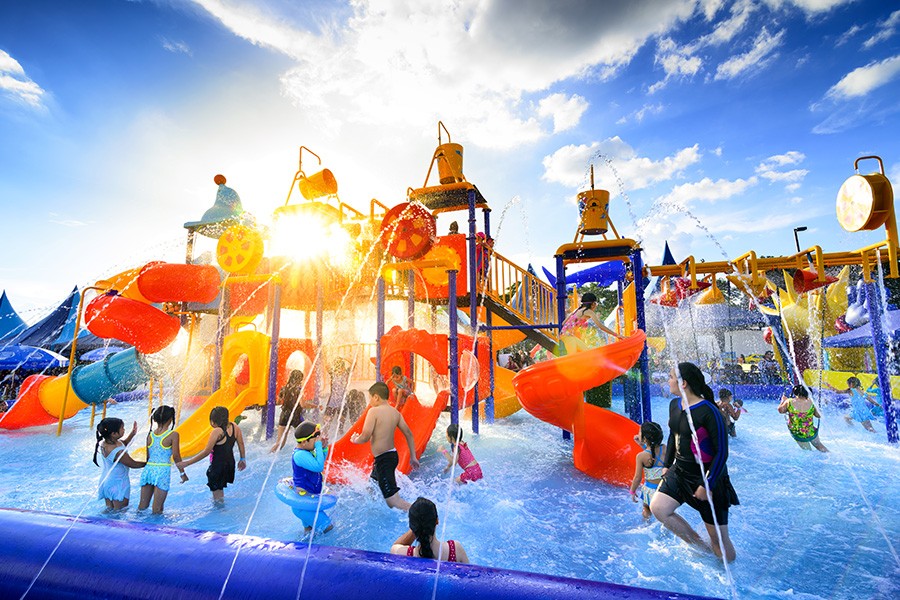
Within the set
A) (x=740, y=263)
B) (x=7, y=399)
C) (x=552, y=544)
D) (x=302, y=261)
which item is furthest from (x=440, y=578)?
(x=7, y=399)

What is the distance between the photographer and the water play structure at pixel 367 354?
2559 mm

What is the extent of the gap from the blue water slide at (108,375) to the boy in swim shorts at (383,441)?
24.9 feet

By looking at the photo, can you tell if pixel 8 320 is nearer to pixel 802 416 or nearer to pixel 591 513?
pixel 591 513

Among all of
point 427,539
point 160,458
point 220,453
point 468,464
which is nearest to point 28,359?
point 160,458

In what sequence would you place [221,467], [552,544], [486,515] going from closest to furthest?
[552,544], [486,515], [221,467]

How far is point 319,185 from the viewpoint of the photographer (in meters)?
9.84

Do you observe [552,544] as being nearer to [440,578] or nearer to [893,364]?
[440,578]

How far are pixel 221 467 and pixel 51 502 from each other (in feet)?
7.68

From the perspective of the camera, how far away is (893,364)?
15.2m

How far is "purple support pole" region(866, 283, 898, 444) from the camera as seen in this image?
780 centimetres

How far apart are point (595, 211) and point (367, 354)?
6807 mm

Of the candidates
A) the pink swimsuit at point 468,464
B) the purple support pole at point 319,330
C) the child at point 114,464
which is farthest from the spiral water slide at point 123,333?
the pink swimsuit at point 468,464

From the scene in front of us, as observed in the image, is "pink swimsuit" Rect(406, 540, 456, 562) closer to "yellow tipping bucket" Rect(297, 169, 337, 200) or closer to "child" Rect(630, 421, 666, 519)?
"child" Rect(630, 421, 666, 519)

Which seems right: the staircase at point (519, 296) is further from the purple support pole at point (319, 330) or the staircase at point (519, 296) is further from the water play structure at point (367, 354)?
the purple support pole at point (319, 330)
